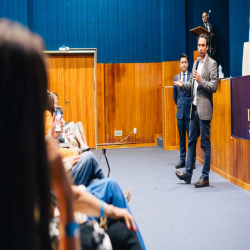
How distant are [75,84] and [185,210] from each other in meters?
5.36

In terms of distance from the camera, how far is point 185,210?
11.4 ft

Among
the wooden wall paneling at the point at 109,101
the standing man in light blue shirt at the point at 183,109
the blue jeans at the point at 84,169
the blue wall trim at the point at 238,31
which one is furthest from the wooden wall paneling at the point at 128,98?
the blue jeans at the point at 84,169

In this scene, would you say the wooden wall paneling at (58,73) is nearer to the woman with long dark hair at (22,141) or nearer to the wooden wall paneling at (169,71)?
the wooden wall paneling at (169,71)

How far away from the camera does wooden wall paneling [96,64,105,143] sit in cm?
830

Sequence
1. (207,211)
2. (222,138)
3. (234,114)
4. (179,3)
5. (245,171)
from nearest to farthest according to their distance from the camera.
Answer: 1. (207,211)
2. (245,171)
3. (234,114)
4. (222,138)
5. (179,3)

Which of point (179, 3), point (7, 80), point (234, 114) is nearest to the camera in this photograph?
point (7, 80)

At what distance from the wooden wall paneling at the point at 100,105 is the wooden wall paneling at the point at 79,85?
0.45ft

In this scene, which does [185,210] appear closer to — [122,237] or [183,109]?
[122,237]

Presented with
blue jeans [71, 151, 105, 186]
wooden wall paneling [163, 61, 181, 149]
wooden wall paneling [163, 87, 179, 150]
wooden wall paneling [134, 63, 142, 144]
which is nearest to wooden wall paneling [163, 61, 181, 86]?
wooden wall paneling [163, 61, 181, 149]

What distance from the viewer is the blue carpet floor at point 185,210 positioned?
9.01 ft

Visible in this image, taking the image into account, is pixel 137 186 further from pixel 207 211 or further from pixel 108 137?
pixel 108 137

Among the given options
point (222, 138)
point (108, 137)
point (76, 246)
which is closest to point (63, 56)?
point (108, 137)

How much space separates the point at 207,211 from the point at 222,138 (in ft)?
5.70

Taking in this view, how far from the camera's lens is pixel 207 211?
135 inches
